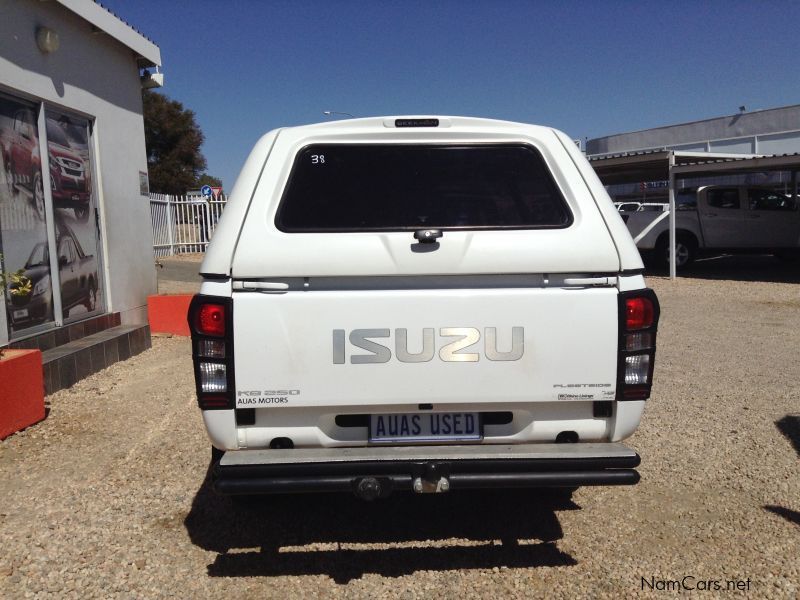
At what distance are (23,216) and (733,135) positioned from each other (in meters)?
30.7

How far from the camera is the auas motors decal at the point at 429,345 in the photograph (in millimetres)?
2973

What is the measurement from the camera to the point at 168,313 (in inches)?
352

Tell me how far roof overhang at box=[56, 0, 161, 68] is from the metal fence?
10729mm

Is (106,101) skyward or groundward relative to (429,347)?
skyward

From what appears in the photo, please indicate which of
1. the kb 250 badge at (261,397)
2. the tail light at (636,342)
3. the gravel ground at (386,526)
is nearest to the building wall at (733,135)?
the gravel ground at (386,526)

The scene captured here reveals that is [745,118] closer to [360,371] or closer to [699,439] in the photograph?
[699,439]

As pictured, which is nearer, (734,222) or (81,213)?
(81,213)

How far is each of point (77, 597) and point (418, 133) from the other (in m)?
2.51

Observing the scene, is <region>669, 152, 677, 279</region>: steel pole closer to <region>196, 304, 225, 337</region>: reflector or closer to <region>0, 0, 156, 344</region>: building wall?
<region>0, 0, 156, 344</region>: building wall

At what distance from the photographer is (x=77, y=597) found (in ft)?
10.2

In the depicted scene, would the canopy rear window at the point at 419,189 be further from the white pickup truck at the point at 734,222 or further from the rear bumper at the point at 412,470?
the white pickup truck at the point at 734,222

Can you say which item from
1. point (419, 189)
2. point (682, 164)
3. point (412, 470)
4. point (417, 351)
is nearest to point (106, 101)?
point (419, 189)

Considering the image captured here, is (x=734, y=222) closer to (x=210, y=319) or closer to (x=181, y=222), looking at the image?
(x=181, y=222)

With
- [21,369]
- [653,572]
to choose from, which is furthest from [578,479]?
[21,369]
